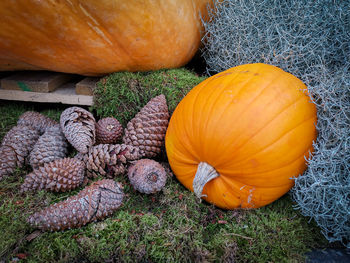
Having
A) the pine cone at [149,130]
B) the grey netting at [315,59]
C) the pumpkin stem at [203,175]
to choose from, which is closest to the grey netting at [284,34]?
the grey netting at [315,59]

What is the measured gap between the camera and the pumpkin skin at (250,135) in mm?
1198

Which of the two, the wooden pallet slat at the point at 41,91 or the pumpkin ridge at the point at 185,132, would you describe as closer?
the pumpkin ridge at the point at 185,132

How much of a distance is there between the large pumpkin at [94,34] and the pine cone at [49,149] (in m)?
0.54

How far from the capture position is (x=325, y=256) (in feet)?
3.75

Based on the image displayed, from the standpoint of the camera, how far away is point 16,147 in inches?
63.6

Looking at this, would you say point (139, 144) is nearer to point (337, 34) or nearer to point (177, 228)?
point (177, 228)

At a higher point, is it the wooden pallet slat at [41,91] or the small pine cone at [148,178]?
the wooden pallet slat at [41,91]

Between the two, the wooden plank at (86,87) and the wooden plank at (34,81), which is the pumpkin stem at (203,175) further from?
the wooden plank at (34,81)

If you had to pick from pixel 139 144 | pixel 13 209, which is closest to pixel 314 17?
pixel 139 144

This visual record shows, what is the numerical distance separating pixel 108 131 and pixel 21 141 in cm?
57

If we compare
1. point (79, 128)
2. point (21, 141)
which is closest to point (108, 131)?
point (79, 128)

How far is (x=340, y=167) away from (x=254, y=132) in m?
0.45

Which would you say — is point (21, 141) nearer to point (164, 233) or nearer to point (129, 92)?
point (129, 92)

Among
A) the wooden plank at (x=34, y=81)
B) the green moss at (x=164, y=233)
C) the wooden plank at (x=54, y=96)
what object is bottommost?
the green moss at (x=164, y=233)
